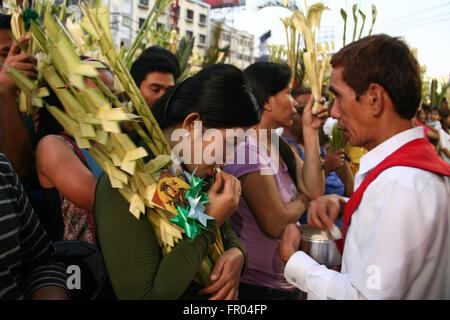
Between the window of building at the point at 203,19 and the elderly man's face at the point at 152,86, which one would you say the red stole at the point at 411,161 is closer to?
the elderly man's face at the point at 152,86

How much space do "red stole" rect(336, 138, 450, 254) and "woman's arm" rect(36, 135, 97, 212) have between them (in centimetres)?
98

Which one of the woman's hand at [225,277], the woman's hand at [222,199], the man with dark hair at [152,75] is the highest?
the man with dark hair at [152,75]

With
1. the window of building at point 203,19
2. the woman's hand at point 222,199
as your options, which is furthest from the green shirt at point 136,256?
the window of building at point 203,19

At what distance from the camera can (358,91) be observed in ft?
4.27

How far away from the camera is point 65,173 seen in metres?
1.46

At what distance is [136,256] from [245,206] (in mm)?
851

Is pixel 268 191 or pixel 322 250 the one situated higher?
pixel 268 191

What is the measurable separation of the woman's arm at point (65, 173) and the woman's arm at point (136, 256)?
302 mm

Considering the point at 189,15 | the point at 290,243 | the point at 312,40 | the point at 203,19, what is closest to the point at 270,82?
the point at 312,40

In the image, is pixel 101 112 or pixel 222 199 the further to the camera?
pixel 222 199

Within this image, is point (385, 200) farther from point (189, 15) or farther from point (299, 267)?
point (189, 15)

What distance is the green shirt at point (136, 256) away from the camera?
1.12 m
